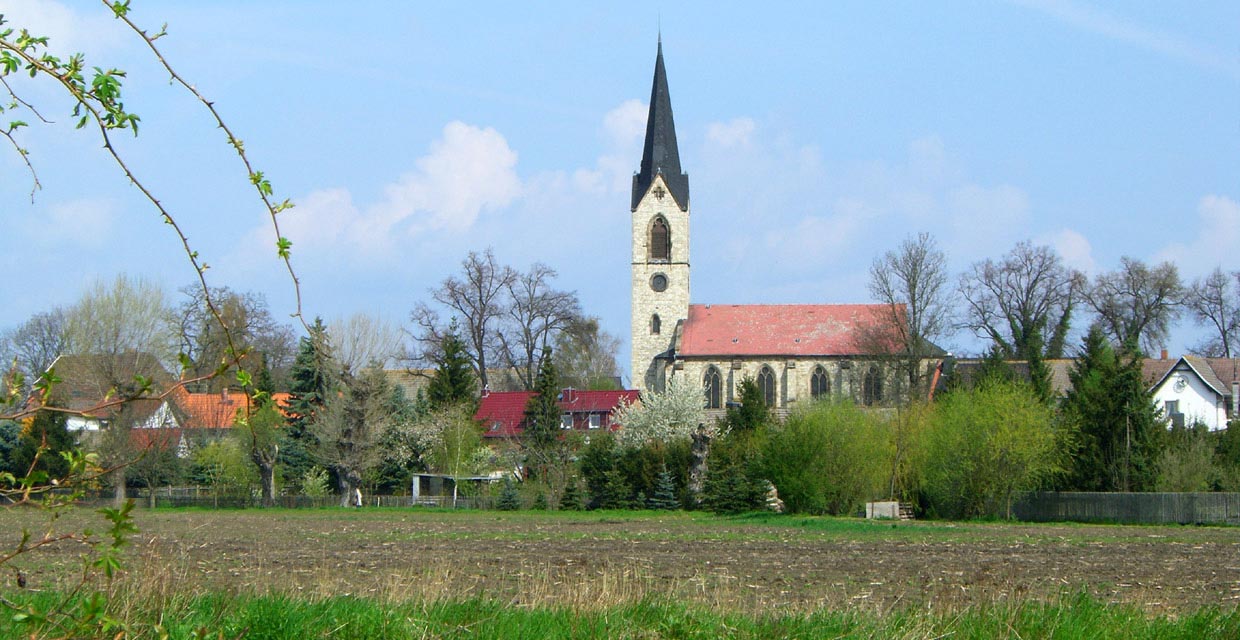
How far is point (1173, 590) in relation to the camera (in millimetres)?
16547

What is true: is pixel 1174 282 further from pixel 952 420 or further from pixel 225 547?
pixel 225 547

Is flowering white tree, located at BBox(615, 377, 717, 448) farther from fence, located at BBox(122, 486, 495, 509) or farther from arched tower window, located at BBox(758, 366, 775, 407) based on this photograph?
arched tower window, located at BBox(758, 366, 775, 407)

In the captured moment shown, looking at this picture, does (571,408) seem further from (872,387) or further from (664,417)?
(872,387)

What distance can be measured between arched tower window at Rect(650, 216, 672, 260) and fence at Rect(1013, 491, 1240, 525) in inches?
1758

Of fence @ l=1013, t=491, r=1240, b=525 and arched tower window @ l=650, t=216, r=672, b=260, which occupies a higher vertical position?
arched tower window @ l=650, t=216, r=672, b=260

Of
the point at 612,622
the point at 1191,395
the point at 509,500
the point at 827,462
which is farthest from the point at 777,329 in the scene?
the point at 612,622

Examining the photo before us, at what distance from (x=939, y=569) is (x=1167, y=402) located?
5476 cm

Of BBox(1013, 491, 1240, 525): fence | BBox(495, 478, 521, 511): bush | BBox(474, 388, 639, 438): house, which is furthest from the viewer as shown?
BBox(474, 388, 639, 438): house

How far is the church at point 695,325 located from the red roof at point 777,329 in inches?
2.6

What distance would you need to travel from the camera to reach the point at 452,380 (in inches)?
2574

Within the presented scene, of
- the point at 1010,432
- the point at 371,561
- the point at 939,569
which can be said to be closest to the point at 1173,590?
the point at 939,569

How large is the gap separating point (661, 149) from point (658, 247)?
21.8 ft

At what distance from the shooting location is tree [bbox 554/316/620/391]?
83.9m

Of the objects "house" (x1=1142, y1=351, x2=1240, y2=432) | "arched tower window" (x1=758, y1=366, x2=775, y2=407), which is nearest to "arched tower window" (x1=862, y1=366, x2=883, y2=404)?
"arched tower window" (x1=758, y1=366, x2=775, y2=407)
